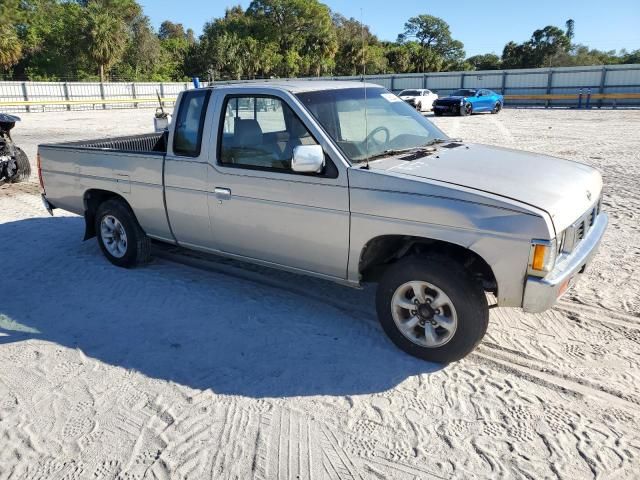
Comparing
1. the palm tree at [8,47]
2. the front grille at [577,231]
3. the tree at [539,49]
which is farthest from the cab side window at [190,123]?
the tree at [539,49]

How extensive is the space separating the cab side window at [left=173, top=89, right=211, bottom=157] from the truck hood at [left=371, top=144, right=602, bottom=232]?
182 cm

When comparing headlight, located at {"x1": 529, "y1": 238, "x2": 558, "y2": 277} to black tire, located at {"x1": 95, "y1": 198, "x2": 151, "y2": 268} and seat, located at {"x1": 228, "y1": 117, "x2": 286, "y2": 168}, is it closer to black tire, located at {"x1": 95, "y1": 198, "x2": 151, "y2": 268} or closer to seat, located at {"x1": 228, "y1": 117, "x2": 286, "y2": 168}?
seat, located at {"x1": 228, "y1": 117, "x2": 286, "y2": 168}

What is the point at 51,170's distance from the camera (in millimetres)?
6223

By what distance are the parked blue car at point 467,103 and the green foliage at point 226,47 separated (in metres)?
4.75

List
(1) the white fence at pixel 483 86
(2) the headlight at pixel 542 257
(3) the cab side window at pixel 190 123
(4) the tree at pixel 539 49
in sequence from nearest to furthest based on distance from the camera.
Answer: (2) the headlight at pixel 542 257 < (3) the cab side window at pixel 190 123 < (1) the white fence at pixel 483 86 < (4) the tree at pixel 539 49

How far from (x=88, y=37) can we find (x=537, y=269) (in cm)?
5059

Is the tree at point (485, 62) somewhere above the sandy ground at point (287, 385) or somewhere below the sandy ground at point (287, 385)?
above

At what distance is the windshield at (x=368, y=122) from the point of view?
413 cm

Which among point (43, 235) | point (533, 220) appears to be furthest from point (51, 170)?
point (533, 220)

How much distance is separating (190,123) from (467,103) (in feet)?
87.2

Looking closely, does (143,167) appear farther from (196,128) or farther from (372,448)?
(372,448)

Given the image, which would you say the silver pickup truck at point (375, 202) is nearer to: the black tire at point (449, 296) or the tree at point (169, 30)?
the black tire at point (449, 296)

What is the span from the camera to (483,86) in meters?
40.3

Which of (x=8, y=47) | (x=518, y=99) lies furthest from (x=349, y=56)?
(x=8, y=47)
